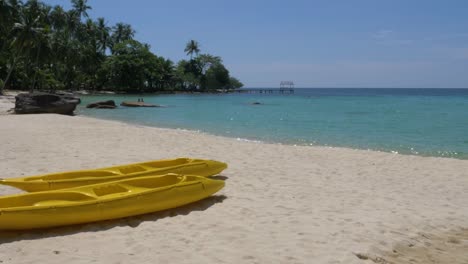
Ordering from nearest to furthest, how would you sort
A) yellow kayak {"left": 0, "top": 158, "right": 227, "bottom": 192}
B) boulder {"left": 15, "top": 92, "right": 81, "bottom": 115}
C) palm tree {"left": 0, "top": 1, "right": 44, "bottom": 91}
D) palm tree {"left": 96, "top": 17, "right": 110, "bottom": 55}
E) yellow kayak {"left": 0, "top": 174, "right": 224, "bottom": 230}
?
yellow kayak {"left": 0, "top": 174, "right": 224, "bottom": 230}
yellow kayak {"left": 0, "top": 158, "right": 227, "bottom": 192}
boulder {"left": 15, "top": 92, "right": 81, "bottom": 115}
palm tree {"left": 0, "top": 1, "right": 44, "bottom": 91}
palm tree {"left": 96, "top": 17, "right": 110, "bottom": 55}

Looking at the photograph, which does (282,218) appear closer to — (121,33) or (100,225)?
(100,225)

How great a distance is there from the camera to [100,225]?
18.8 ft

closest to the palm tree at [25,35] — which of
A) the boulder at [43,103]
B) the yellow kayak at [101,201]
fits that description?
the boulder at [43,103]

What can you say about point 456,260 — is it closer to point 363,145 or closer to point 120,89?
point 363,145

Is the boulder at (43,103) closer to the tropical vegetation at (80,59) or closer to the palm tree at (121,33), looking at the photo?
the tropical vegetation at (80,59)

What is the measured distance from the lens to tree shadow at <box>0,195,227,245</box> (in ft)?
17.3

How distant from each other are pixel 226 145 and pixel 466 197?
24.4ft

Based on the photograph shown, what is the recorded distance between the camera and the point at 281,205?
6.88 metres

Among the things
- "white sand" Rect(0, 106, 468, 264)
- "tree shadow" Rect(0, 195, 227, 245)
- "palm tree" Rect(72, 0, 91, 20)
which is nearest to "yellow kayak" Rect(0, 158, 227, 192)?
"white sand" Rect(0, 106, 468, 264)

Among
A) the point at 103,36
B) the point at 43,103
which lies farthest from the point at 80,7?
the point at 43,103

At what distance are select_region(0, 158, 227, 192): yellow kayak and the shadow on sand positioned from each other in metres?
1.25

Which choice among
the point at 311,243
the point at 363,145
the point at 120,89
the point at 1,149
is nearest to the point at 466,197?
the point at 311,243

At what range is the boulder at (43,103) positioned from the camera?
76.9 ft

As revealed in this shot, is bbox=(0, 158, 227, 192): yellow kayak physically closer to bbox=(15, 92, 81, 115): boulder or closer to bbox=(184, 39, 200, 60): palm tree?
bbox=(15, 92, 81, 115): boulder
